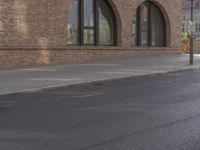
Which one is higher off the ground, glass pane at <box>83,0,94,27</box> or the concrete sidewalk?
glass pane at <box>83,0,94,27</box>

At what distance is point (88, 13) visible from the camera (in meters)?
26.9

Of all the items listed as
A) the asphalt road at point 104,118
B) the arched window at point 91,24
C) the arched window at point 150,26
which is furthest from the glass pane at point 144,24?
the asphalt road at point 104,118

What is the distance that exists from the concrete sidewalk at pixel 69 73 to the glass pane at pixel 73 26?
6.41 ft

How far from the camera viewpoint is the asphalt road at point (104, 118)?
781 centimetres

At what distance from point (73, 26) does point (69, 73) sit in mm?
6616

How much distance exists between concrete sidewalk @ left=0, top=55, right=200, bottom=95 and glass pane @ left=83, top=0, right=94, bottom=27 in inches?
105

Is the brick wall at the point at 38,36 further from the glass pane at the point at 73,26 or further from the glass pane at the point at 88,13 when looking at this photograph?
the glass pane at the point at 88,13

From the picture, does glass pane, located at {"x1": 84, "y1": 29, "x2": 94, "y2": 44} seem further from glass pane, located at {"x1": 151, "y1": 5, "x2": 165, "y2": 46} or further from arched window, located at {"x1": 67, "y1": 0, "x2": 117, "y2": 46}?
glass pane, located at {"x1": 151, "y1": 5, "x2": 165, "y2": 46}

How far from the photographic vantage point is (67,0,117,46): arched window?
26.1 m

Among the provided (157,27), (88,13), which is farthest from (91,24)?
(157,27)

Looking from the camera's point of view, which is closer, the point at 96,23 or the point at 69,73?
the point at 69,73

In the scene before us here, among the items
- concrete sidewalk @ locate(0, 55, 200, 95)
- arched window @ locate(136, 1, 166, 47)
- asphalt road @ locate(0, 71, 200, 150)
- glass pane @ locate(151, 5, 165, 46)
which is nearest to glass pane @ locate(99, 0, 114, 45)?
arched window @ locate(136, 1, 166, 47)

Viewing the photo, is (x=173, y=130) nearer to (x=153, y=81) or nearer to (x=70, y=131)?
(x=70, y=131)

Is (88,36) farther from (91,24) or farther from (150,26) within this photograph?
(150,26)
